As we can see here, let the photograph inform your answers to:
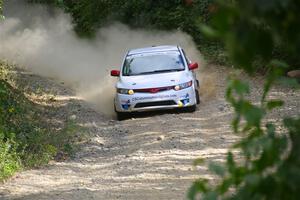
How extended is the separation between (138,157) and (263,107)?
7.77 metres

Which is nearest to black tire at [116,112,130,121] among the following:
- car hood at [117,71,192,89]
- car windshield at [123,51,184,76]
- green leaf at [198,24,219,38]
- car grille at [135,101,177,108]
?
car grille at [135,101,177,108]

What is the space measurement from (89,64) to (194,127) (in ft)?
41.0

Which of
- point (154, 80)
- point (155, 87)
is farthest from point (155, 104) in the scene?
point (154, 80)

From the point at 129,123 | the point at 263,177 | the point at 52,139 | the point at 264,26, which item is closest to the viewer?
the point at 264,26

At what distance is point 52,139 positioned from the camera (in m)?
11.4

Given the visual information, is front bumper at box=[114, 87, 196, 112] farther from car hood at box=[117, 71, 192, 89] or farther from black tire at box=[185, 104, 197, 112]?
car hood at box=[117, 71, 192, 89]

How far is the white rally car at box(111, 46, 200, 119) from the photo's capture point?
14.1m

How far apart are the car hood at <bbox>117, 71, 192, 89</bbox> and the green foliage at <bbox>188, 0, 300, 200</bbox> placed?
38.0 ft

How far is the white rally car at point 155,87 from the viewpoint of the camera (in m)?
14.1

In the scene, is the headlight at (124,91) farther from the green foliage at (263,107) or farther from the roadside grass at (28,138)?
the green foliage at (263,107)

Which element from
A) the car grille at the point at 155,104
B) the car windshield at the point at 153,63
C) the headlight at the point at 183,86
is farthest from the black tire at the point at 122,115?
the headlight at the point at 183,86

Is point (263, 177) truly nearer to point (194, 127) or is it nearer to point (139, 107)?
point (194, 127)

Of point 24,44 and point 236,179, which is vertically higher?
Result: point 236,179

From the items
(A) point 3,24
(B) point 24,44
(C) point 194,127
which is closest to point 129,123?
(C) point 194,127
